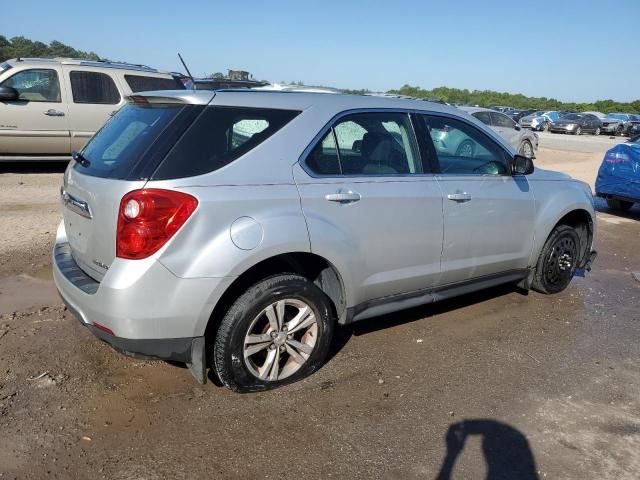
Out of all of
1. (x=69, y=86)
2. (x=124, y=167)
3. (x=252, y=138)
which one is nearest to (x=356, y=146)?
(x=252, y=138)

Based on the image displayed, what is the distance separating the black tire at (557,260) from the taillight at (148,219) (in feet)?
11.1

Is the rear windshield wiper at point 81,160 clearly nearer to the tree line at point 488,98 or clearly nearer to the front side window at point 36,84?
the front side window at point 36,84

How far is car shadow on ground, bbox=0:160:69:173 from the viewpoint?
10.5 metres

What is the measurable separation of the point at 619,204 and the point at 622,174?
1433 mm

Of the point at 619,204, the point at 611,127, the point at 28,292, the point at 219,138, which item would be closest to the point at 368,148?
the point at 219,138

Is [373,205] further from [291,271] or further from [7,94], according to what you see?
[7,94]

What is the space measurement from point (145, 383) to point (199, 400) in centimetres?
40

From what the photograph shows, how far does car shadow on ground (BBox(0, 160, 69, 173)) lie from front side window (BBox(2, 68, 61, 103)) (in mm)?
1523

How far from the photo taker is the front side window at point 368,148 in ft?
11.4

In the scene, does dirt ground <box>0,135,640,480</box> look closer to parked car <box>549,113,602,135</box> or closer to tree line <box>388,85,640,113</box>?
parked car <box>549,113,602,135</box>

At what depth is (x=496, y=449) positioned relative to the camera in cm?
298

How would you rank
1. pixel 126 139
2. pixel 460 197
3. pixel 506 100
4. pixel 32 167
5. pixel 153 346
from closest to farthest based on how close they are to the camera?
1. pixel 153 346
2. pixel 126 139
3. pixel 460 197
4. pixel 32 167
5. pixel 506 100

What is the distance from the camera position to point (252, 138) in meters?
3.25

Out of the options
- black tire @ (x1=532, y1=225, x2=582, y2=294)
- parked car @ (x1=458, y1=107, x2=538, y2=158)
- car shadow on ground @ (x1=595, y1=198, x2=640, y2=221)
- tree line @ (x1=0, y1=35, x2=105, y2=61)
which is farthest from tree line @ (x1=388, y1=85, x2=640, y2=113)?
black tire @ (x1=532, y1=225, x2=582, y2=294)
